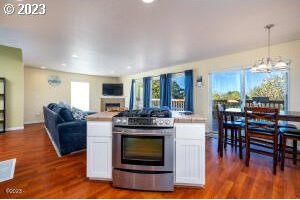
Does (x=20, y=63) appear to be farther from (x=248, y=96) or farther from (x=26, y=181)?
(x=248, y=96)

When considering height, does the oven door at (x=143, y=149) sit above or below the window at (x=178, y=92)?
below

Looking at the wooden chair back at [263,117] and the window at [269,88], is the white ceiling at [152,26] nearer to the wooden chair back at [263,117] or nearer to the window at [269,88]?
the window at [269,88]

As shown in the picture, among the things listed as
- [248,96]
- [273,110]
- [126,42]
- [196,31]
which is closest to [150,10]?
[196,31]

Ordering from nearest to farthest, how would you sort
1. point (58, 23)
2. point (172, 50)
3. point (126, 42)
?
1. point (58, 23)
2. point (126, 42)
3. point (172, 50)

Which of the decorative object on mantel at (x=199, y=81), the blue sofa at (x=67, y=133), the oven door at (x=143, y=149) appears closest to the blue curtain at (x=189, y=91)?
the decorative object on mantel at (x=199, y=81)

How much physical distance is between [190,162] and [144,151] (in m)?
0.55

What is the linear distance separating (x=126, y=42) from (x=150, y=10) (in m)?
1.41

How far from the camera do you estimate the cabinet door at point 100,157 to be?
6.64 ft

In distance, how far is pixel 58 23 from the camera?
268 centimetres

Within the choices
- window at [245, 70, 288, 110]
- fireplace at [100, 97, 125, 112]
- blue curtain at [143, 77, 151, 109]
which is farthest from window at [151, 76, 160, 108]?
window at [245, 70, 288, 110]

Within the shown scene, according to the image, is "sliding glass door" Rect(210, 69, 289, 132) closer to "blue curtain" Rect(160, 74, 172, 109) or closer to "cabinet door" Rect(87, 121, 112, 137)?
"blue curtain" Rect(160, 74, 172, 109)

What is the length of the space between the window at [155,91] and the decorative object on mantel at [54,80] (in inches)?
167

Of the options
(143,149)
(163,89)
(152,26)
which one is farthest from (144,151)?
(163,89)

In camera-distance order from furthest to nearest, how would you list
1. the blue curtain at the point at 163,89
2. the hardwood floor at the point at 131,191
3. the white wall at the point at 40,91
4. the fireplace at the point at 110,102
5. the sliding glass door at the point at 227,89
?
the fireplace at the point at 110,102, the white wall at the point at 40,91, the blue curtain at the point at 163,89, the sliding glass door at the point at 227,89, the hardwood floor at the point at 131,191
